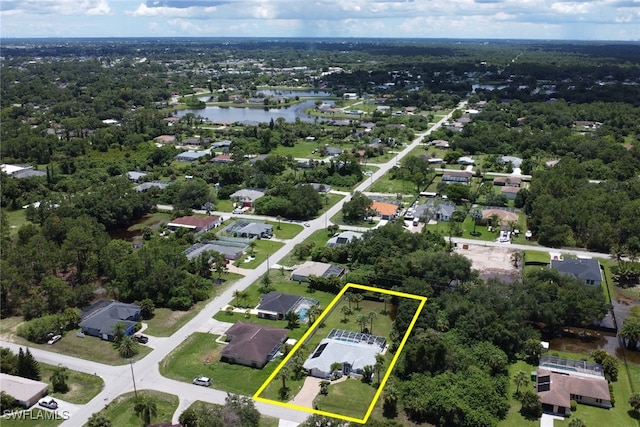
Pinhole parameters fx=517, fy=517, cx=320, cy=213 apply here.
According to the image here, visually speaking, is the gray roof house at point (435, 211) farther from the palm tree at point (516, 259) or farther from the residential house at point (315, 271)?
the residential house at point (315, 271)

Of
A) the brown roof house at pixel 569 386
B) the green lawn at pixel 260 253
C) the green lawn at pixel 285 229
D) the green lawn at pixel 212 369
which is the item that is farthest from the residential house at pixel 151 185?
the brown roof house at pixel 569 386

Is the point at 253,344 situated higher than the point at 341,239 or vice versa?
the point at 341,239

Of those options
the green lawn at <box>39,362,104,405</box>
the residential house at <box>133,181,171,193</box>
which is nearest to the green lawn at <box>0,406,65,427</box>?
the green lawn at <box>39,362,104,405</box>

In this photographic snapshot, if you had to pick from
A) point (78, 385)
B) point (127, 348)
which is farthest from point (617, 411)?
point (78, 385)

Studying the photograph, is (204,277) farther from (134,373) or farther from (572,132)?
(572,132)

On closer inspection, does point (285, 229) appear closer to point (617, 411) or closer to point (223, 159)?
point (223, 159)

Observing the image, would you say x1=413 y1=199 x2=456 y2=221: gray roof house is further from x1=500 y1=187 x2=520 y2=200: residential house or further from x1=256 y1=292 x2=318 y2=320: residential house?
x1=256 y1=292 x2=318 y2=320: residential house
